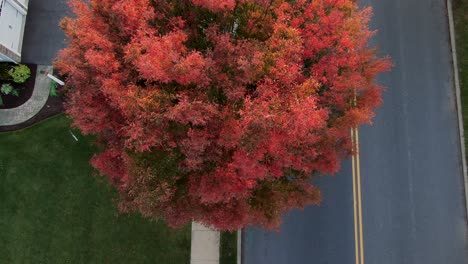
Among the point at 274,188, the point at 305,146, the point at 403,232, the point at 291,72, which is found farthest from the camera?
the point at 403,232

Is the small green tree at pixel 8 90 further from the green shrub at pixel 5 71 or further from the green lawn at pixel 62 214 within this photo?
the green lawn at pixel 62 214

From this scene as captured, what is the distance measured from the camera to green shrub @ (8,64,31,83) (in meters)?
23.3

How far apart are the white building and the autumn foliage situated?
9.24 meters

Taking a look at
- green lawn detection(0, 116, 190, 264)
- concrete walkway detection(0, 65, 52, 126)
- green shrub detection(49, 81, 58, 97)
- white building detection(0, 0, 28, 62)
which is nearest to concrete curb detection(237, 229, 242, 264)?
green lawn detection(0, 116, 190, 264)

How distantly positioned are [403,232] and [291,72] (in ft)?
41.8

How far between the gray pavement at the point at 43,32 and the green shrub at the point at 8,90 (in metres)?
1.94

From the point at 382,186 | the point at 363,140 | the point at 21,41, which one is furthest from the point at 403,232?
the point at 21,41

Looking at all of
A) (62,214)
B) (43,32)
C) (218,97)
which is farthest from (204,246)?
(43,32)

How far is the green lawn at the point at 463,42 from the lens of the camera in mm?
22703

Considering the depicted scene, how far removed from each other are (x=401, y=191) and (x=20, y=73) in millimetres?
22470

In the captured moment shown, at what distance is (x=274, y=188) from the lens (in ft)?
50.7

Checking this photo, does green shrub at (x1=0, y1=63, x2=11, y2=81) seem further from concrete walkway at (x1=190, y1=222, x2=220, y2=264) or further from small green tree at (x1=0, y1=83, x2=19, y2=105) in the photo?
concrete walkway at (x1=190, y1=222, x2=220, y2=264)

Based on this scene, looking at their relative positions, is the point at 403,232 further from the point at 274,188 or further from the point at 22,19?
the point at 22,19

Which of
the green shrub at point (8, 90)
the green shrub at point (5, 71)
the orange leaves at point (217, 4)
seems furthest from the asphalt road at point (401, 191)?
the green shrub at point (5, 71)
